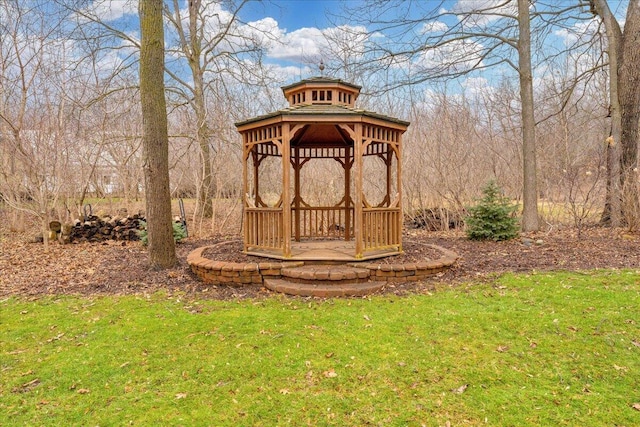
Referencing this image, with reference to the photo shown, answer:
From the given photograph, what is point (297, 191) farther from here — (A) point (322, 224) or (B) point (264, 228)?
(B) point (264, 228)

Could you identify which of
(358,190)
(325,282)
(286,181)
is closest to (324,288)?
(325,282)

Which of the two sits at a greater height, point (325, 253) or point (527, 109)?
point (527, 109)

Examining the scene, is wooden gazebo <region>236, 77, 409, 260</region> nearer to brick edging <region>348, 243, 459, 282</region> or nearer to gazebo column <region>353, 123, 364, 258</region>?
gazebo column <region>353, 123, 364, 258</region>

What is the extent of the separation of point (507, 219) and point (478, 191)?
3.32 meters

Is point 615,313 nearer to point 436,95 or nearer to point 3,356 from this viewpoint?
Result: point 3,356

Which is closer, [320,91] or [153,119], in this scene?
[153,119]

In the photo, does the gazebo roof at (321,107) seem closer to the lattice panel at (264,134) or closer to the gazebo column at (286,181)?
the lattice panel at (264,134)

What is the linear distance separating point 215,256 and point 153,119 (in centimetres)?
Result: 235

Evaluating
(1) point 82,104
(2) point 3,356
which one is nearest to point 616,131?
(2) point 3,356

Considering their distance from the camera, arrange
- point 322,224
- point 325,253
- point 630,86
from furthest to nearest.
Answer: point 630,86
point 322,224
point 325,253

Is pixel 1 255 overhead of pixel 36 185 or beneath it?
beneath

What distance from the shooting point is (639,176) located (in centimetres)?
773

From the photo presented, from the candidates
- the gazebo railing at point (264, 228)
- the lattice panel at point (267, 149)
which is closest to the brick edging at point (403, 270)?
the gazebo railing at point (264, 228)

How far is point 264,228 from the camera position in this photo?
6082mm
